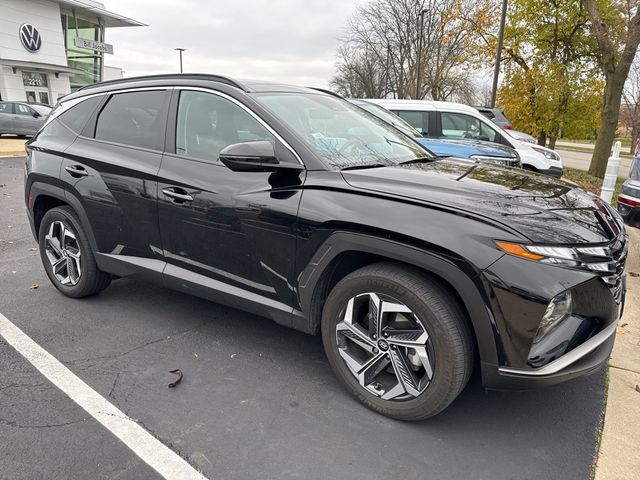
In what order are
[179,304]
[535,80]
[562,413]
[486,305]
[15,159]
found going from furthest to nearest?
[535,80], [15,159], [179,304], [562,413], [486,305]

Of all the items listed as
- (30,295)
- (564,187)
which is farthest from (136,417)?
(564,187)

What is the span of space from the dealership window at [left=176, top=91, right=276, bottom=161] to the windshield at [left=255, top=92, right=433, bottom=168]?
18cm

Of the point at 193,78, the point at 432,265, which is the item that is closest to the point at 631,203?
the point at 432,265

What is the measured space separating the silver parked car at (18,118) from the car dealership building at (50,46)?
37.0ft

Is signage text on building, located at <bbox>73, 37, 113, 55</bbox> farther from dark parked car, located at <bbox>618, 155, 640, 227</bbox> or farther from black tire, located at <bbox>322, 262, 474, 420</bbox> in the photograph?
black tire, located at <bbox>322, 262, 474, 420</bbox>

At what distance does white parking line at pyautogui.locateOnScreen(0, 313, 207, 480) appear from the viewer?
2.20 m

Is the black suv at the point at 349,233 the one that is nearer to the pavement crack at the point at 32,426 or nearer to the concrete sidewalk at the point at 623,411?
the concrete sidewalk at the point at 623,411

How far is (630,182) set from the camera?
5105 millimetres

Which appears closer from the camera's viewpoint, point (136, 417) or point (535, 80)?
point (136, 417)

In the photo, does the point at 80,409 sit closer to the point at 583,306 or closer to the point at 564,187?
the point at 583,306

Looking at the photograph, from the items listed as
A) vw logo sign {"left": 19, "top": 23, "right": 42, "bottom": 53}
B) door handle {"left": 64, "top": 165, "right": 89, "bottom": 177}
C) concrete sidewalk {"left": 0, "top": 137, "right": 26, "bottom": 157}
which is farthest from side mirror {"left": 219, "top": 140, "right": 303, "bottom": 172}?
vw logo sign {"left": 19, "top": 23, "right": 42, "bottom": 53}

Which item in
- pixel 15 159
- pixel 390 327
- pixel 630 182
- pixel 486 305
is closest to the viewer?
pixel 486 305

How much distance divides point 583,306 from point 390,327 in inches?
35.2

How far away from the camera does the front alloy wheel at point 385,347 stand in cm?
237
